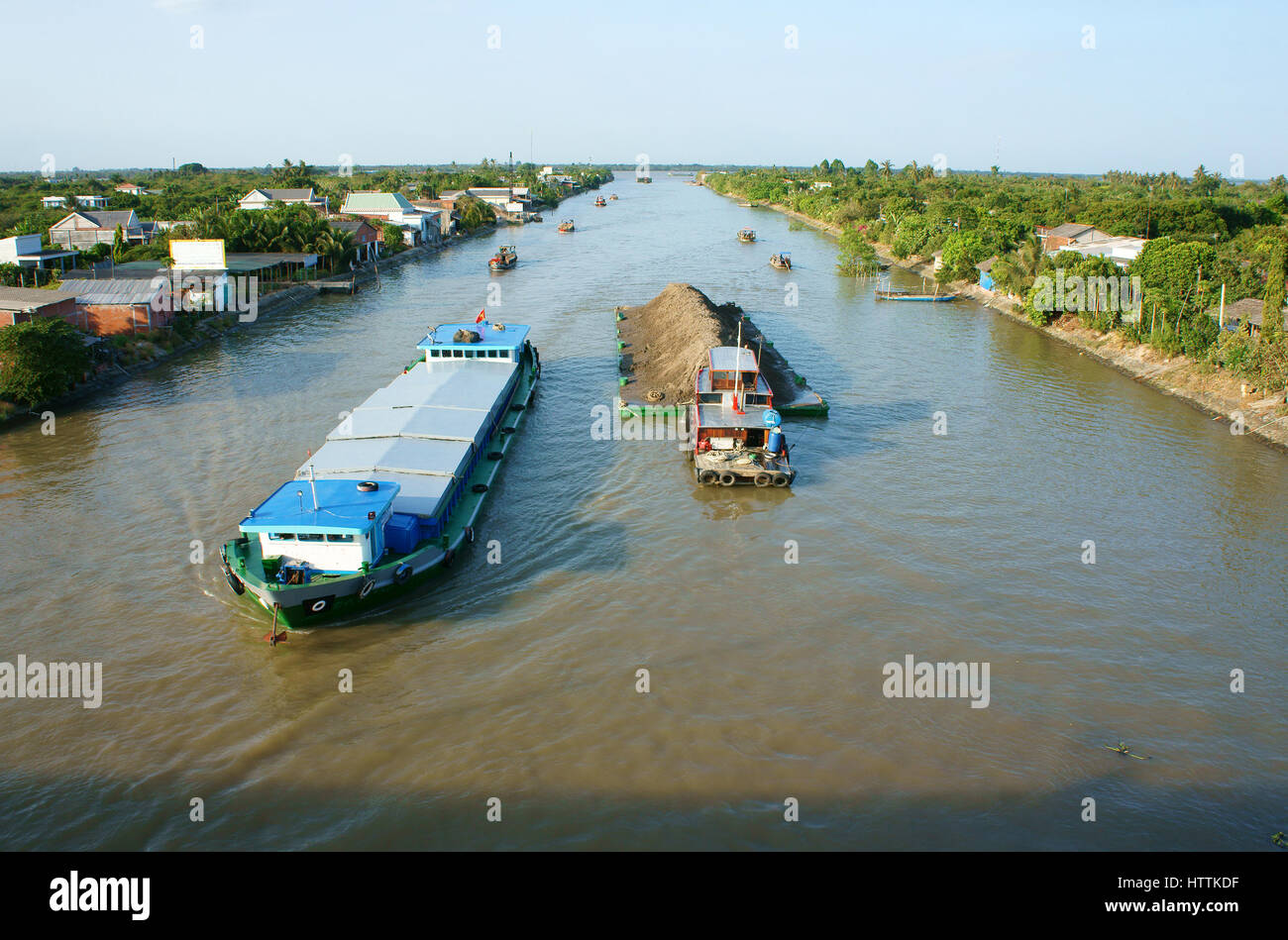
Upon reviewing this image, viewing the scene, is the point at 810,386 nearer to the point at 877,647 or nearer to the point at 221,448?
the point at 877,647

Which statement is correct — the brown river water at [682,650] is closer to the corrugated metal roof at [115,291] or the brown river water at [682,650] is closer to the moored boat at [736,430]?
the moored boat at [736,430]

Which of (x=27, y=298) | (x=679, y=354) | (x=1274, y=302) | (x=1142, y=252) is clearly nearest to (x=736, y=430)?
(x=679, y=354)

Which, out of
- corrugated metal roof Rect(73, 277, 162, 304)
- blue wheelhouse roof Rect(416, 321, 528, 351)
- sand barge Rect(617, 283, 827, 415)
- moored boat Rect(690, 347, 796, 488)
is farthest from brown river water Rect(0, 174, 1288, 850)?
corrugated metal roof Rect(73, 277, 162, 304)

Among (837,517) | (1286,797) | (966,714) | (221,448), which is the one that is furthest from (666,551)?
(221,448)

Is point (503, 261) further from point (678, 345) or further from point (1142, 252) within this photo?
point (1142, 252)

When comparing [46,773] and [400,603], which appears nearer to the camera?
[46,773]

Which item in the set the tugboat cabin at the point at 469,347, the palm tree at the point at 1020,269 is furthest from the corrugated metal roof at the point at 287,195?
the palm tree at the point at 1020,269
